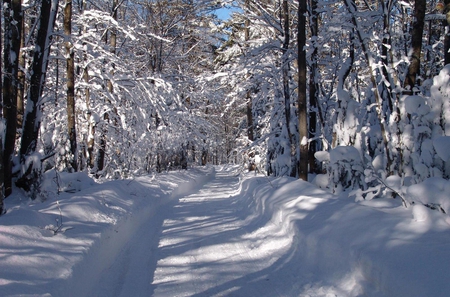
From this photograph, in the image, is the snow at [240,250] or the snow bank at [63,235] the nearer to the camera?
the snow at [240,250]

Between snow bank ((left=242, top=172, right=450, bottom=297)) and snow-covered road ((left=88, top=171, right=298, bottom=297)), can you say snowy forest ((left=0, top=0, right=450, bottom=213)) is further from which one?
snow-covered road ((left=88, top=171, right=298, bottom=297))

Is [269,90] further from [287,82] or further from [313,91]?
[313,91]

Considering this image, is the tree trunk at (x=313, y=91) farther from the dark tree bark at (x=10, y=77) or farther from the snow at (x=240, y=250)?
the dark tree bark at (x=10, y=77)

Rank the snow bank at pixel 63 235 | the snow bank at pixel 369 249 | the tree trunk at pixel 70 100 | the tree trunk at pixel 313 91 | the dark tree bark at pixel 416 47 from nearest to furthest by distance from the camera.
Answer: the snow bank at pixel 369 249 → the snow bank at pixel 63 235 → the dark tree bark at pixel 416 47 → the tree trunk at pixel 70 100 → the tree trunk at pixel 313 91

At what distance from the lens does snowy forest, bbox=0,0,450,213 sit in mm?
6828

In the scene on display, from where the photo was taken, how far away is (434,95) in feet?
18.1

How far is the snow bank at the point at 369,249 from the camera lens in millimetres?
3279

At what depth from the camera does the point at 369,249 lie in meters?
4.01

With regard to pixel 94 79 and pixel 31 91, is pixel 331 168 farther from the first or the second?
pixel 94 79

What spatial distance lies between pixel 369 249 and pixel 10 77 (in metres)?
6.98

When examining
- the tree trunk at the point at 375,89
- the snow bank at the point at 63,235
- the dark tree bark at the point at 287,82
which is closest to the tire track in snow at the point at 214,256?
the snow bank at the point at 63,235

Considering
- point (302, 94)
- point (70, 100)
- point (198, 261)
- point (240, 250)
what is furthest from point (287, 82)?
point (198, 261)

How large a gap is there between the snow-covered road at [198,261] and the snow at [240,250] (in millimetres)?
18

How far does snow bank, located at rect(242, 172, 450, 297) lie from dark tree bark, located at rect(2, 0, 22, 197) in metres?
5.62
